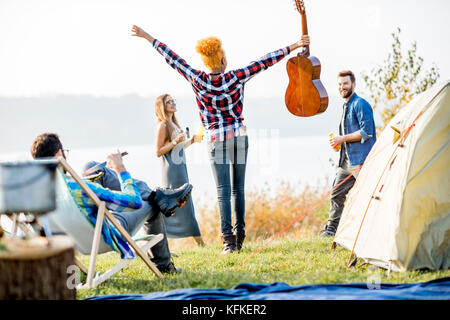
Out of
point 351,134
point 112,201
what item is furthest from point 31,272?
point 351,134

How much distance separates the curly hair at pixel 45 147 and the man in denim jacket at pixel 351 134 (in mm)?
2677

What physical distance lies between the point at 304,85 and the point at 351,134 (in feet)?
2.28

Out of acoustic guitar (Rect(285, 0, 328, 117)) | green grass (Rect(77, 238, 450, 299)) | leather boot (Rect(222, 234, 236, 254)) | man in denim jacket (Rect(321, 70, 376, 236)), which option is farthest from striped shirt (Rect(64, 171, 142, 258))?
man in denim jacket (Rect(321, 70, 376, 236))

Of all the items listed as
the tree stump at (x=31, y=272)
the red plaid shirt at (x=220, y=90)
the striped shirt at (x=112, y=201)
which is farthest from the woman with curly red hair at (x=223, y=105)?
the tree stump at (x=31, y=272)

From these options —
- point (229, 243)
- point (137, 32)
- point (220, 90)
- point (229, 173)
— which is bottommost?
point (229, 243)

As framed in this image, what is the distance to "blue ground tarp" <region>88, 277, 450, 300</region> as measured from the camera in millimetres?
3449

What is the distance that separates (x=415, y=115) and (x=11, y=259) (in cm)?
299

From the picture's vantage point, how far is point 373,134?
225 inches

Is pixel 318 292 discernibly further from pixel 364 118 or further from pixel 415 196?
pixel 364 118

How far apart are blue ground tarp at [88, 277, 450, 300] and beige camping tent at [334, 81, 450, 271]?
1.84ft

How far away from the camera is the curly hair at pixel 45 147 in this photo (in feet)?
13.4

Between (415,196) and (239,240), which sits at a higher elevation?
(415,196)

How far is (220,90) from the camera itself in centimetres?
519
